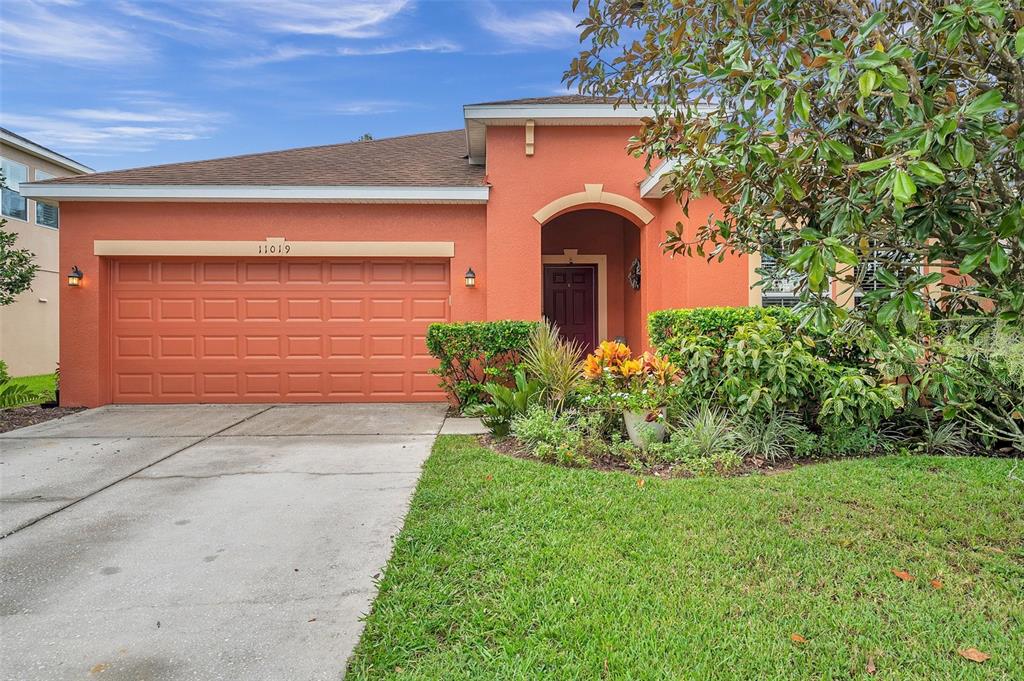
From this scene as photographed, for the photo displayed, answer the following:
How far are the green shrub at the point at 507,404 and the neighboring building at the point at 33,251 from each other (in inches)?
489

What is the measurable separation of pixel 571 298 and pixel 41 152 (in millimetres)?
13947

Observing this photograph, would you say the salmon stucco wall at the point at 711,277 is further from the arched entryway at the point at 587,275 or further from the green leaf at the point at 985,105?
the green leaf at the point at 985,105

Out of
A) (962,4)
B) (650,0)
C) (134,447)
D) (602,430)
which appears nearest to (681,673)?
(962,4)

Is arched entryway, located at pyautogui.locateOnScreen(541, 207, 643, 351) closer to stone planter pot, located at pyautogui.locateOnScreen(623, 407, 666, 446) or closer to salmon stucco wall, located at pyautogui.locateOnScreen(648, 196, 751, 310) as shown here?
salmon stucco wall, located at pyautogui.locateOnScreen(648, 196, 751, 310)

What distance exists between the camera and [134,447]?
5.70 meters

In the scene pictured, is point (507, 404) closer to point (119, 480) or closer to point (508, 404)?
point (508, 404)

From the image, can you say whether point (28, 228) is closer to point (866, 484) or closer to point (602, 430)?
point (602, 430)

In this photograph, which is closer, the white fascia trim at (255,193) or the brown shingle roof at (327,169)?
the white fascia trim at (255,193)

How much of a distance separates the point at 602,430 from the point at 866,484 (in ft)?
7.81

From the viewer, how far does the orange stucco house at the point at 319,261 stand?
27.0 ft

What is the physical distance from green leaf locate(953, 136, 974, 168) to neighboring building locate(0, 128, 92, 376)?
52.5 feet

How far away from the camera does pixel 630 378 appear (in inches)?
225

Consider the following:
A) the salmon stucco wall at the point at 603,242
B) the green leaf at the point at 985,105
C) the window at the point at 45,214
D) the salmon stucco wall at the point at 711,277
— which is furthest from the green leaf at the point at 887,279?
the window at the point at 45,214

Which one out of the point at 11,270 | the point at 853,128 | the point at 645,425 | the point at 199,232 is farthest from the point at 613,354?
the point at 11,270
